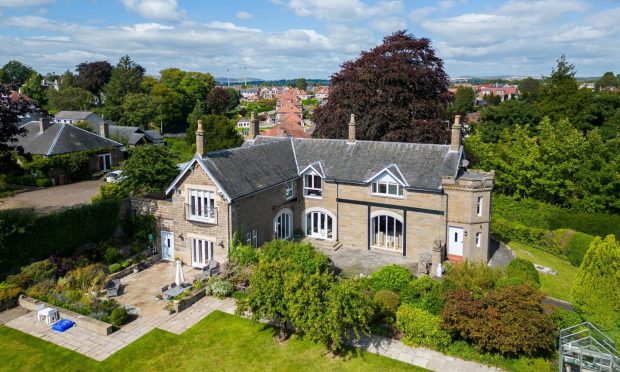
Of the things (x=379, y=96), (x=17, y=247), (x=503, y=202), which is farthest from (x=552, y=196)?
(x=17, y=247)

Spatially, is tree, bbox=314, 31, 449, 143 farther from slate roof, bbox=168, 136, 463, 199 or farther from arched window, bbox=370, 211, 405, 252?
arched window, bbox=370, 211, 405, 252

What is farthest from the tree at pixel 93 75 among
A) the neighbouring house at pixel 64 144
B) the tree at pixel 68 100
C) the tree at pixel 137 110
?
the neighbouring house at pixel 64 144

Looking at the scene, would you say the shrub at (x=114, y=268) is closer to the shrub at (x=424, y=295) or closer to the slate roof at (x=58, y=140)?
the shrub at (x=424, y=295)

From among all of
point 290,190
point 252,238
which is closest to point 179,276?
point 252,238

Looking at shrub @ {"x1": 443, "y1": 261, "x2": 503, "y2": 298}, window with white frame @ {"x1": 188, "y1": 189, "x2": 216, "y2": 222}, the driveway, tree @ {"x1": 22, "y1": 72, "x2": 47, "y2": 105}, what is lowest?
shrub @ {"x1": 443, "y1": 261, "x2": 503, "y2": 298}

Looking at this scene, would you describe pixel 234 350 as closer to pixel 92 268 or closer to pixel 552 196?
pixel 92 268

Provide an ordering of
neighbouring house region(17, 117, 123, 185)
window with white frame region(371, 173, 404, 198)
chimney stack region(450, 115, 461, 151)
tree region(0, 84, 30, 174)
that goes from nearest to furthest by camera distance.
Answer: tree region(0, 84, 30, 174) < chimney stack region(450, 115, 461, 151) < window with white frame region(371, 173, 404, 198) < neighbouring house region(17, 117, 123, 185)

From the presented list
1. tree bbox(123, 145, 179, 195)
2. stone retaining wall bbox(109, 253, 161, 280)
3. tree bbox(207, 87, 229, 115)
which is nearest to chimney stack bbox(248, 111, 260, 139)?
tree bbox(123, 145, 179, 195)
